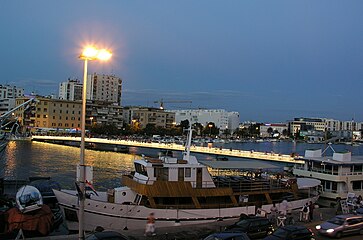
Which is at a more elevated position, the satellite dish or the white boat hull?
the satellite dish

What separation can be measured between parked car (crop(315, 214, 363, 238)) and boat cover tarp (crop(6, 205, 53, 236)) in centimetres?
1480

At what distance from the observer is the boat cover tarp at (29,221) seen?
21.1 metres

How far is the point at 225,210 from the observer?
86.0 feet

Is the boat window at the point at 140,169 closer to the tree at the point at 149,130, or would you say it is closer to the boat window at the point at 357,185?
the boat window at the point at 357,185

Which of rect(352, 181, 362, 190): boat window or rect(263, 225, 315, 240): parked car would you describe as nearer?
rect(263, 225, 315, 240): parked car

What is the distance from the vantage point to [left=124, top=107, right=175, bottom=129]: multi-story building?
18975cm

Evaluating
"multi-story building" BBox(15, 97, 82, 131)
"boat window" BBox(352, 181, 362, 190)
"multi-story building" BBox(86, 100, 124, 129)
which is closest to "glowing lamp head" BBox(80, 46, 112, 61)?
"boat window" BBox(352, 181, 362, 190)

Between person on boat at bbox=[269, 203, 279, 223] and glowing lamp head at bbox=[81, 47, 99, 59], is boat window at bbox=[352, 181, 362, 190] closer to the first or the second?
person on boat at bbox=[269, 203, 279, 223]

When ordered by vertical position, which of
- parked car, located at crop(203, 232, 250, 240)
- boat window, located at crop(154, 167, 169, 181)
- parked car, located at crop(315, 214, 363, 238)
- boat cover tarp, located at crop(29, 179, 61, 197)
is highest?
boat window, located at crop(154, 167, 169, 181)

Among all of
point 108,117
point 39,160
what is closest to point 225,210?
point 39,160

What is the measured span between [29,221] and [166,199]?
830cm

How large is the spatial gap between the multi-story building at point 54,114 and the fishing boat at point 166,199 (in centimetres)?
12117

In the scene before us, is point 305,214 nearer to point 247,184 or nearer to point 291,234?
point 247,184

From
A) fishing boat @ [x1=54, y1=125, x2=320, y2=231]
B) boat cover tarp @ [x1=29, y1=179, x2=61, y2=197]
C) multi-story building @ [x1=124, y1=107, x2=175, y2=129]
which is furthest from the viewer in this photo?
multi-story building @ [x1=124, y1=107, x2=175, y2=129]
